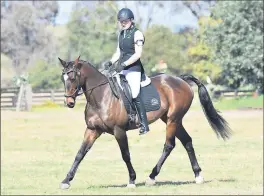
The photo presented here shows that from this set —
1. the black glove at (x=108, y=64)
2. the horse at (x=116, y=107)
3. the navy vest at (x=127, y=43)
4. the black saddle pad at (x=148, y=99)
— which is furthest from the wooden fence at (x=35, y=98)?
the navy vest at (x=127, y=43)

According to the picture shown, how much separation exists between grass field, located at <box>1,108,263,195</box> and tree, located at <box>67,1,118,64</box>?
38695 mm

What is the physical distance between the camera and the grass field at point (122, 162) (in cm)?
1365

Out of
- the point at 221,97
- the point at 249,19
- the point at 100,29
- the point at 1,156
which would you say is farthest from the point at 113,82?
the point at 100,29

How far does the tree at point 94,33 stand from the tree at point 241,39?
27.6m

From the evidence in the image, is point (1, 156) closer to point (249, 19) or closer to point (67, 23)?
point (249, 19)

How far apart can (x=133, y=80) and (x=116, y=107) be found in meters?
0.46

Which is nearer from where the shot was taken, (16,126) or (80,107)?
(16,126)

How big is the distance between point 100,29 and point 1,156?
5376 centimetres

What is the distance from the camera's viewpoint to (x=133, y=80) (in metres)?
9.90

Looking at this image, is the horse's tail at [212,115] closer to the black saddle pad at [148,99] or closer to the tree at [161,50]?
the black saddle pad at [148,99]

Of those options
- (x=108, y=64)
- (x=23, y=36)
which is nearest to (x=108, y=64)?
(x=108, y=64)

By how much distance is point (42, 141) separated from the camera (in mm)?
29641

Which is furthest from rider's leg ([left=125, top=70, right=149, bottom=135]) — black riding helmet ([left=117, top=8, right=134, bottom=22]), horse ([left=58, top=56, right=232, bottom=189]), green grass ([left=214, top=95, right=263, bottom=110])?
green grass ([left=214, top=95, right=263, bottom=110])

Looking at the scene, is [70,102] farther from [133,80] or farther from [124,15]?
[133,80]
